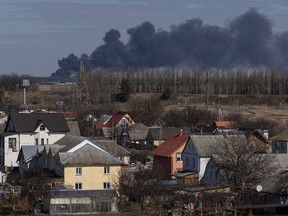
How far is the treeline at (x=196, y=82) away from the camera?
3179 inches

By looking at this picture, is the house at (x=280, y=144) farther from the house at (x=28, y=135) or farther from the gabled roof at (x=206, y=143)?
the house at (x=28, y=135)

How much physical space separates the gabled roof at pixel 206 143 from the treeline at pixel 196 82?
47.1m

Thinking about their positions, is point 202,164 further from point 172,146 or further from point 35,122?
point 35,122

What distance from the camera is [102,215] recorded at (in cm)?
2361

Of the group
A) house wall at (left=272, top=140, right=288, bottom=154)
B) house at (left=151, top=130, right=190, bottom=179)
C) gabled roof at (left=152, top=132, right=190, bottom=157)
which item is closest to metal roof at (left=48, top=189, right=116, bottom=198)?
house at (left=151, top=130, right=190, bottom=179)

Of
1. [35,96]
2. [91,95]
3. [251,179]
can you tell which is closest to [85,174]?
[251,179]

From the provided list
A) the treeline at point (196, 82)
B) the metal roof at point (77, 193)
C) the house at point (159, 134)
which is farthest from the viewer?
the treeline at point (196, 82)

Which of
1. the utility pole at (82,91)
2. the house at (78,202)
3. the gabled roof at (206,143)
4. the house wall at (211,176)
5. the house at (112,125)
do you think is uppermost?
the utility pole at (82,91)

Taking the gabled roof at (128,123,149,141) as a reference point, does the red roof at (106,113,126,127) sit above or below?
above

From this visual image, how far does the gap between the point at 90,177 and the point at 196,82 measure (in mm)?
57178

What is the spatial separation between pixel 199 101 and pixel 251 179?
154ft

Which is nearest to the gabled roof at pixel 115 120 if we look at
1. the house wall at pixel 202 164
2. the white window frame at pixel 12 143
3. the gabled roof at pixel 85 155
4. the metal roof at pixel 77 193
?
the white window frame at pixel 12 143

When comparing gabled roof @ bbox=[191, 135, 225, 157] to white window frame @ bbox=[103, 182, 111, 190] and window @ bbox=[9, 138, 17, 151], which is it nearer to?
white window frame @ bbox=[103, 182, 111, 190]

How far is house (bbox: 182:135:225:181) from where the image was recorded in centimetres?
3030
